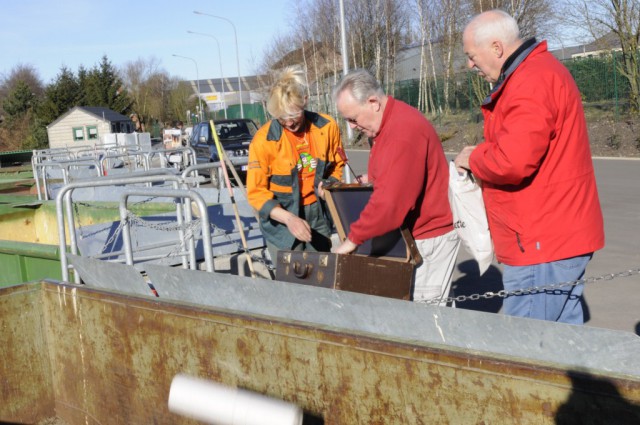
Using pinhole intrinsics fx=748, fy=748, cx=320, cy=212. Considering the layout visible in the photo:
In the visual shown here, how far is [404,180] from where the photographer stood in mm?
3639

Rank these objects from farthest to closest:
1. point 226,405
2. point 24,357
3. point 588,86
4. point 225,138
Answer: point 588,86
point 225,138
point 24,357
point 226,405

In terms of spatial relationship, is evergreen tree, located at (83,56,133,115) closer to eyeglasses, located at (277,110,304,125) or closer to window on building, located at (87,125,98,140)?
window on building, located at (87,125,98,140)

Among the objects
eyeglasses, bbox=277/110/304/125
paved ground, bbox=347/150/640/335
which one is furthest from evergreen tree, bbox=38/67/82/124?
eyeglasses, bbox=277/110/304/125

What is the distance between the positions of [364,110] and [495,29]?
0.81 metres

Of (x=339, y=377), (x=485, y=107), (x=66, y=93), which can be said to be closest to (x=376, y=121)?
(x=485, y=107)

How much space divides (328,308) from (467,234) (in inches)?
30.3

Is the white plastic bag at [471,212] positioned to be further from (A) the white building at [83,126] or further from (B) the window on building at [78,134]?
(B) the window on building at [78,134]

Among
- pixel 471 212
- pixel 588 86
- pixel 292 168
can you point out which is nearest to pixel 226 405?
pixel 471 212

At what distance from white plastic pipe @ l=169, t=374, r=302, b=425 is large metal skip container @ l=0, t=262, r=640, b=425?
198mm

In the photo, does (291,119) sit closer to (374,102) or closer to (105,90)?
(374,102)

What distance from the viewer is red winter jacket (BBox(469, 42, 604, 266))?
3.13m

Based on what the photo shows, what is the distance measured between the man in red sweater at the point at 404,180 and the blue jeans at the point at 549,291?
55 centimetres

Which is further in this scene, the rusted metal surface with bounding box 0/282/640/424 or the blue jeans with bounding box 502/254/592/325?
the blue jeans with bounding box 502/254/592/325

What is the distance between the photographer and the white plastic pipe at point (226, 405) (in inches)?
128
